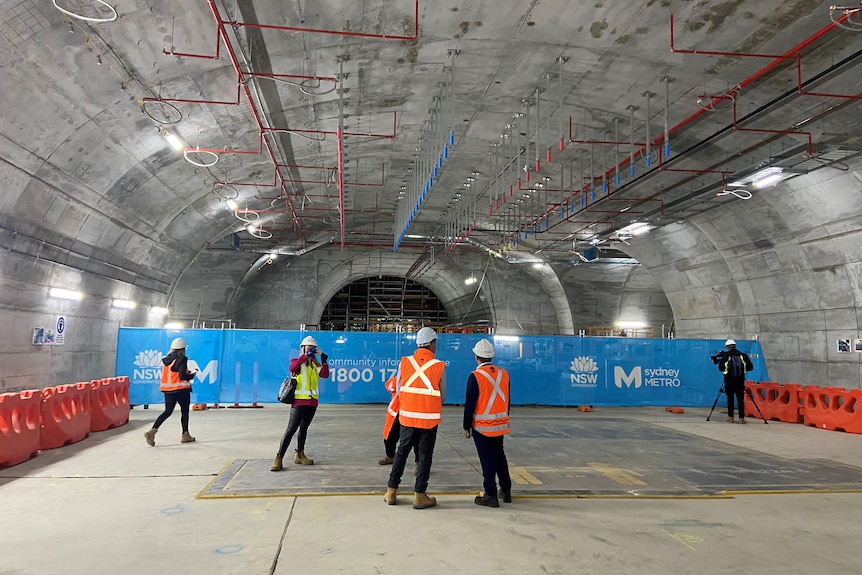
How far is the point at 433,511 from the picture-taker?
5.70 m

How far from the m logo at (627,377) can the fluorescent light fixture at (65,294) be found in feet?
44.2

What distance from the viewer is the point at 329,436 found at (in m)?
10.1

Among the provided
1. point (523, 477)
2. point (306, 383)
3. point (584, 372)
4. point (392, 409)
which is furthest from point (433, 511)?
point (584, 372)

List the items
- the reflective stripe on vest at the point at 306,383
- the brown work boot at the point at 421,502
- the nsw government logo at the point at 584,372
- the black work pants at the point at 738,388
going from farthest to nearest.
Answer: the nsw government logo at the point at 584,372, the black work pants at the point at 738,388, the reflective stripe on vest at the point at 306,383, the brown work boot at the point at 421,502

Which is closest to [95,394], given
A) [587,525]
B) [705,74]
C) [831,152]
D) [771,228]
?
[587,525]

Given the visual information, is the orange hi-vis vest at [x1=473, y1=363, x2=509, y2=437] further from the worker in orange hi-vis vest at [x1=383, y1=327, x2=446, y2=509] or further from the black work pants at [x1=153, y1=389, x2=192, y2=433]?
the black work pants at [x1=153, y1=389, x2=192, y2=433]

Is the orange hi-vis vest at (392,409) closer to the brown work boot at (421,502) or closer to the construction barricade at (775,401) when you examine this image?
the brown work boot at (421,502)

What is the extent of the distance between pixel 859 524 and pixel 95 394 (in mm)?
11479

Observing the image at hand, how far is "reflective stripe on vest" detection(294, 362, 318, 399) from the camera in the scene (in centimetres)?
741

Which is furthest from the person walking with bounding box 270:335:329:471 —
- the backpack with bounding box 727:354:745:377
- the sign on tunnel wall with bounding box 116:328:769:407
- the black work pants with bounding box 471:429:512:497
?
the backpack with bounding box 727:354:745:377

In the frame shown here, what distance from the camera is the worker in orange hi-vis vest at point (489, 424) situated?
19.2ft

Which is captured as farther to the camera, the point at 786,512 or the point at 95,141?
the point at 95,141

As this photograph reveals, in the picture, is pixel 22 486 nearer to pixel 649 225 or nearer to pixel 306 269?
pixel 649 225

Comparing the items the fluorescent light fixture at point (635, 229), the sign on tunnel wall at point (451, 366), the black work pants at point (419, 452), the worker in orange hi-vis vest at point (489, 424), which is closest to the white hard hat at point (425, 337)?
the worker in orange hi-vis vest at point (489, 424)
